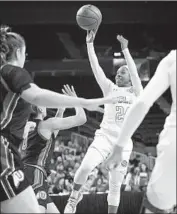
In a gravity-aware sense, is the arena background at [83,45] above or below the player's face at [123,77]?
above

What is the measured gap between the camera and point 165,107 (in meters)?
14.5

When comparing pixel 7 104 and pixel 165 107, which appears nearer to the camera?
pixel 7 104

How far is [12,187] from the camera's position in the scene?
329 cm

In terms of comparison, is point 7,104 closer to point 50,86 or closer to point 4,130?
point 4,130

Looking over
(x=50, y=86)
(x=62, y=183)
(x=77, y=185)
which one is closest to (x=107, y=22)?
(x=50, y=86)

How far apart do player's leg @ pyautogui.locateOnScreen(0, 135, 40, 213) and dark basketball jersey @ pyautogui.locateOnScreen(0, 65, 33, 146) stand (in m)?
0.08

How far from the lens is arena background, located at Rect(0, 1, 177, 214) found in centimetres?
1357

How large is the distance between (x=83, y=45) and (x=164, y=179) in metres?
11.9

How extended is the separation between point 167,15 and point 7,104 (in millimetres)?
11844

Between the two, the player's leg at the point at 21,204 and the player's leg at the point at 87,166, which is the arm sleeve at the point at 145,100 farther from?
the player's leg at the point at 87,166

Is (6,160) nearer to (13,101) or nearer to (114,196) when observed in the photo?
(13,101)

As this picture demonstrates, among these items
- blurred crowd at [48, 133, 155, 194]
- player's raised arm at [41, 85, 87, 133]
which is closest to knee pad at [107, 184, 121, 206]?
player's raised arm at [41, 85, 87, 133]

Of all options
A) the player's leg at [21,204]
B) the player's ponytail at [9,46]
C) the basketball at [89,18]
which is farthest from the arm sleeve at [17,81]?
the basketball at [89,18]

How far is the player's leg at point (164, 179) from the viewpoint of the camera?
10.7 feet
